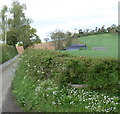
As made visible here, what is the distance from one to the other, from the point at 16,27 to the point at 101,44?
1266 inches

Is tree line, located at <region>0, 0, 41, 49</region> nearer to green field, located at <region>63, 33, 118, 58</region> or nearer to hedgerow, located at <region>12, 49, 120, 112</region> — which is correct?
green field, located at <region>63, 33, 118, 58</region>

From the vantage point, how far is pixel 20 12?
38.7 metres

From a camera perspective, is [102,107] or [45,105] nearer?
[102,107]

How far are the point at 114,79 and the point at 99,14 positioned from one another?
5.03 m

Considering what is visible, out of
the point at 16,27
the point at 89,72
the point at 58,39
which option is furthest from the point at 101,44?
the point at 16,27

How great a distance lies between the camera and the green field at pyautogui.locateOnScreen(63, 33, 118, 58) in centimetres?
654

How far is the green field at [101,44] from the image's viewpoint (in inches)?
257

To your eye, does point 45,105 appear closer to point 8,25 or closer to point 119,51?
point 119,51

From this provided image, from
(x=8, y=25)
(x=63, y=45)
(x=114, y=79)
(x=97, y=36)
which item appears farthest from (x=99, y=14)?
(x=8, y=25)

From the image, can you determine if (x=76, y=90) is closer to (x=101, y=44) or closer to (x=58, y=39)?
(x=101, y=44)

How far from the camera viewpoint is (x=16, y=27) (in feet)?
126

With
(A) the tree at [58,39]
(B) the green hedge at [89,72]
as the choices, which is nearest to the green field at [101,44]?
(B) the green hedge at [89,72]

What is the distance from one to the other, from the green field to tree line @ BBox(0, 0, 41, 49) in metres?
27.0

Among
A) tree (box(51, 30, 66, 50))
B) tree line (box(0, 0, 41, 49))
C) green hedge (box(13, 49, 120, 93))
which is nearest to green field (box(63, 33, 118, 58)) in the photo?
green hedge (box(13, 49, 120, 93))
